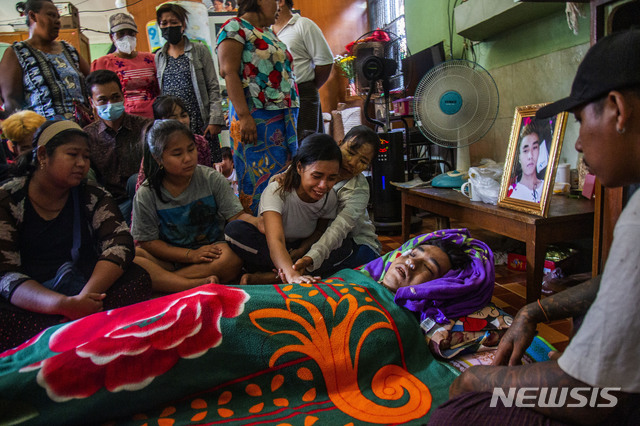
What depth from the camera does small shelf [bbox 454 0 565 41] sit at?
3.04 m

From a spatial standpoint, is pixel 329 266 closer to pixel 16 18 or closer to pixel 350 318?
pixel 350 318

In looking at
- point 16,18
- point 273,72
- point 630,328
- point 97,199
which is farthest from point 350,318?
point 16,18

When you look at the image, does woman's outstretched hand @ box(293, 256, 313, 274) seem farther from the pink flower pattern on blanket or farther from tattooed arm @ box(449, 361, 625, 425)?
tattooed arm @ box(449, 361, 625, 425)

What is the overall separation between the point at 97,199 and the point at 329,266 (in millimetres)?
1173

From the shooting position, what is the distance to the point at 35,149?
1757mm

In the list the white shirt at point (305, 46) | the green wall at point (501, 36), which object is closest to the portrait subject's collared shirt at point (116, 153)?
the white shirt at point (305, 46)

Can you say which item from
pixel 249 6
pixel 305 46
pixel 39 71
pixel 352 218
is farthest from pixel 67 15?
pixel 352 218

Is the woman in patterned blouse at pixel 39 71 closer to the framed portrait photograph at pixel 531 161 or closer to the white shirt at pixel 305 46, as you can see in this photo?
the white shirt at pixel 305 46

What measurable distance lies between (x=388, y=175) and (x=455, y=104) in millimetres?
1022

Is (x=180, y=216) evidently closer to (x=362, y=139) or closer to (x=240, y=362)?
(x=362, y=139)

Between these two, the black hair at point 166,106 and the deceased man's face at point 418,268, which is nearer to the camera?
the deceased man's face at point 418,268

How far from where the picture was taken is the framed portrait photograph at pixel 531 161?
200 centimetres

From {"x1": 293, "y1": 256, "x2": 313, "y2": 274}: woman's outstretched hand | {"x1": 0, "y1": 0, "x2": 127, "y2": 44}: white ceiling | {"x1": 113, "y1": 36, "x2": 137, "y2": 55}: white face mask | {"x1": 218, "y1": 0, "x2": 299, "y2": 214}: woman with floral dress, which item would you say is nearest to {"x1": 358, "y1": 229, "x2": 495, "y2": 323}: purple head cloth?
{"x1": 293, "y1": 256, "x2": 313, "y2": 274}: woman's outstretched hand

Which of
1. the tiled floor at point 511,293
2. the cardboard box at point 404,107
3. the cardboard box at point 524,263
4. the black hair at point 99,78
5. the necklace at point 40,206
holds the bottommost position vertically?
the tiled floor at point 511,293
